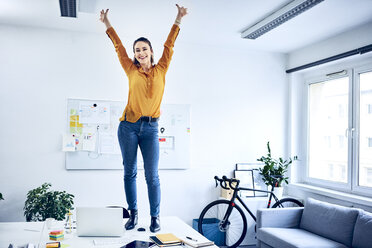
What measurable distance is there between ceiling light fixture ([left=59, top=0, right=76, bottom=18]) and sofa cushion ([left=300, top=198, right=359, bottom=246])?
3151mm

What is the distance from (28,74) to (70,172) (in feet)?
4.03

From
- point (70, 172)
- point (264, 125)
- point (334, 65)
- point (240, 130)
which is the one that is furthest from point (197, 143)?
point (334, 65)

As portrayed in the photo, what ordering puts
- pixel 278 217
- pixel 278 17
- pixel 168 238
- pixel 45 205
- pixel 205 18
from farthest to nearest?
→ 1. pixel 278 217
2. pixel 205 18
3. pixel 45 205
4. pixel 278 17
5. pixel 168 238

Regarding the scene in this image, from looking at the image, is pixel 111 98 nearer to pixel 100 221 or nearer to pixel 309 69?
pixel 100 221

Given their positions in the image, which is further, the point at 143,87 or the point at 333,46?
the point at 333,46

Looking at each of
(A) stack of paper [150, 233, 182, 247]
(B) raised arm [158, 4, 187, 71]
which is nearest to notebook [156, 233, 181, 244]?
(A) stack of paper [150, 233, 182, 247]

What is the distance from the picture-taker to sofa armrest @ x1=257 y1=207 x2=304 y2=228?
384cm

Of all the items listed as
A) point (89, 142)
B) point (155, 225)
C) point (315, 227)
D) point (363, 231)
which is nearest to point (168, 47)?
point (155, 225)

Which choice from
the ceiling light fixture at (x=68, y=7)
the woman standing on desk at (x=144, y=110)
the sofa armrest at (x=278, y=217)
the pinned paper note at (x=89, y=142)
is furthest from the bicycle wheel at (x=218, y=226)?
the ceiling light fixture at (x=68, y=7)

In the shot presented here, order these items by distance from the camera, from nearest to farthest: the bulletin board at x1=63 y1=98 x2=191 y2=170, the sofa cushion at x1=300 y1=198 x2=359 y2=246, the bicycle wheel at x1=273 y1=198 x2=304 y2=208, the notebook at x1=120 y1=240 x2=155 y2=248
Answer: the notebook at x1=120 y1=240 x2=155 y2=248
the sofa cushion at x1=300 y1=198 x2=359 y2=246
the bulletin board at x1=63 y1=98 x2=191 y2=170
the bicycle wheel at x1=273 y1=198 x2=304 y2=208

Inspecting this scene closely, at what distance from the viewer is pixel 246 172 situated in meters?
4.82

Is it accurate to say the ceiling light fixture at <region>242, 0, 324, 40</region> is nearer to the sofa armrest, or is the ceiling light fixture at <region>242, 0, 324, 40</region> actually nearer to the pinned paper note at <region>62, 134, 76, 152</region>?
the sofa armrest

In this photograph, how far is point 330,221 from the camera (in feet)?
11.5

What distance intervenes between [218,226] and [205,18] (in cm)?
246
